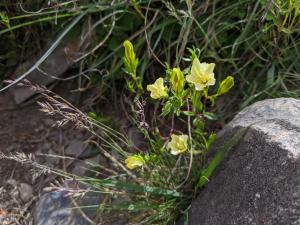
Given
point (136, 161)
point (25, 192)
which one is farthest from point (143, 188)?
point (25, 192)

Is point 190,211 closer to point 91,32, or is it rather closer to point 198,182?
point 198,182

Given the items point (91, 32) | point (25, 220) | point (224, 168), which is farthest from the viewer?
point (91, 32)

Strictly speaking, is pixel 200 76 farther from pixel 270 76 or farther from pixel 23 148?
pixel 23 148

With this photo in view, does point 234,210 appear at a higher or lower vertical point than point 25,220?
higher

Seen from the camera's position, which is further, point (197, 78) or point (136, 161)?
point (136, 161)

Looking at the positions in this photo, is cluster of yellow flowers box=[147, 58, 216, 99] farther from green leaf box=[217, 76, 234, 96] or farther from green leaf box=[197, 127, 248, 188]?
green leaf box=[197, 127, 248, 188]

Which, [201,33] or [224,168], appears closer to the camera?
[224,168]

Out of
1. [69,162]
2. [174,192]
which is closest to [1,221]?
[69,162]
